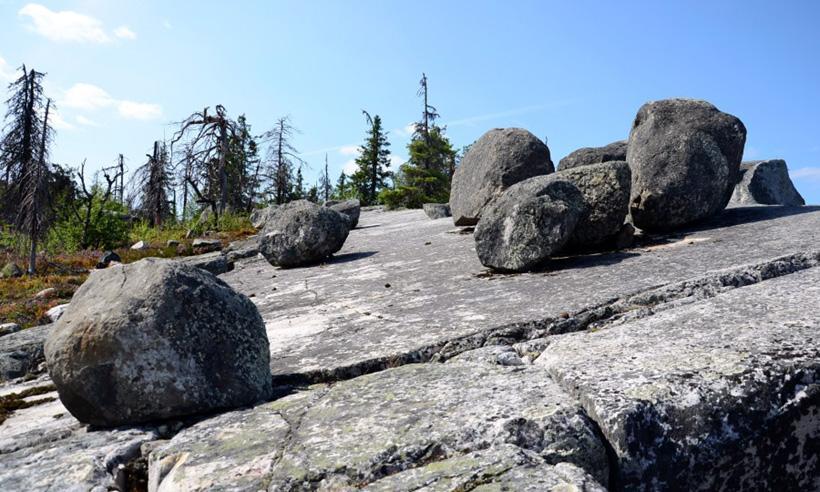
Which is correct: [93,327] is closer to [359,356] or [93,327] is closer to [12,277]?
[359,356]

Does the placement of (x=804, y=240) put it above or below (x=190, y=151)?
below

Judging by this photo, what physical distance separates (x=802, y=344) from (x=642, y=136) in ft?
25.7

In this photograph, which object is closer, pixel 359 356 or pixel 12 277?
pixel 359 356

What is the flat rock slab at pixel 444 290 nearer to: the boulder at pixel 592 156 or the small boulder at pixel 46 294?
the boulder at pixel 592 156

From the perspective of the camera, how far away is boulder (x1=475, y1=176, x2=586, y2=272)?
28.5 feet

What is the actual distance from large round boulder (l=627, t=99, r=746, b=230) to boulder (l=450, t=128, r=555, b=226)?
10.0 ft

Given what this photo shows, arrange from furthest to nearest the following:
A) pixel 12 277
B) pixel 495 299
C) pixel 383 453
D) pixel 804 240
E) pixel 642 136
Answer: pixel 12 277, pixel 642 136, pixel 804 240, pixel 495 299, pixel 383 453

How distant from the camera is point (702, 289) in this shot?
6.59 m

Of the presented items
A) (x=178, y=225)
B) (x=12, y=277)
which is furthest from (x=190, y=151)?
(x=12, y=277)

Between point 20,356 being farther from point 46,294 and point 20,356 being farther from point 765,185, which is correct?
point 765,185

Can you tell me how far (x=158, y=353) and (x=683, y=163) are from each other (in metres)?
9.21

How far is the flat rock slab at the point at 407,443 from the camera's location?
310 centimetres

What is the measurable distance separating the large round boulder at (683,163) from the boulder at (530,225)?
7.84 ft

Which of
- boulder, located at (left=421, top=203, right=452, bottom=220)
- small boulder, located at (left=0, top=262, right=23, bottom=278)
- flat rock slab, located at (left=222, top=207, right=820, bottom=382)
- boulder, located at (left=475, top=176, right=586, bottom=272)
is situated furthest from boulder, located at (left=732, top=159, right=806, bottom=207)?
small boulder, located at (left=0, top=262, right=23, bottom=278)
